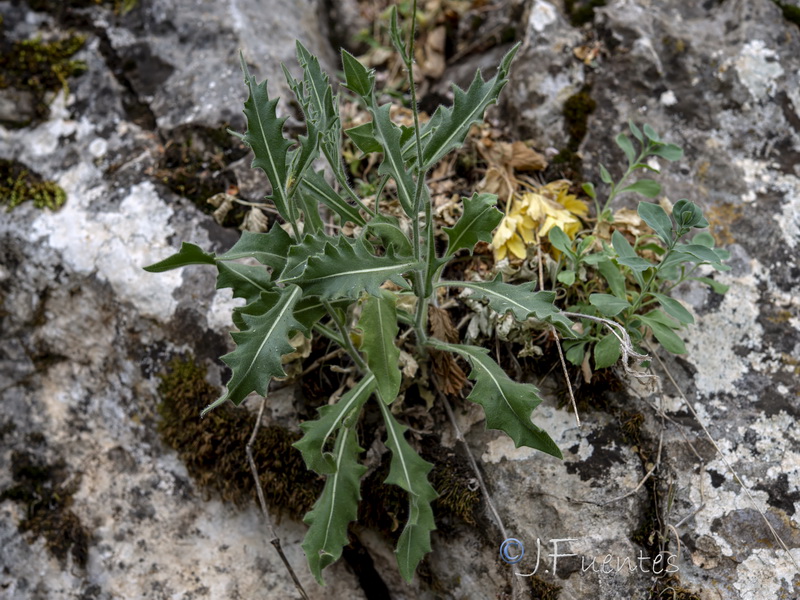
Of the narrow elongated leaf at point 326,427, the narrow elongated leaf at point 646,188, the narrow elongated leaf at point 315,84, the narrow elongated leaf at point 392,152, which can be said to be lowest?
the narrow elongated leaf at point 326,427

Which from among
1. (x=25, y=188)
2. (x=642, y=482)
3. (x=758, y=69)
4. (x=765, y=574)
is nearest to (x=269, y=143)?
(x=642, y=482)

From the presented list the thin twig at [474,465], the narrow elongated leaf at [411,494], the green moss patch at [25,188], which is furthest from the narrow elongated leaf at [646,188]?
the green moss patch at [25,188]

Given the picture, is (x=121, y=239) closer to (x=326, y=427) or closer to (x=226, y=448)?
(x=226, y=448)

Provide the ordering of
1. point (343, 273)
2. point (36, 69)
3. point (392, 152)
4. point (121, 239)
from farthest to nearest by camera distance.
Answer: point (36, 69) < point (121, 239) < point (392, 152) < point (343, 273)

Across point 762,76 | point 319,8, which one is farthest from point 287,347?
point 319,8

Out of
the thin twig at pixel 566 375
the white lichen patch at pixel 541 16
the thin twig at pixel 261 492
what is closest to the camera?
the thin twig at pixel 566 375

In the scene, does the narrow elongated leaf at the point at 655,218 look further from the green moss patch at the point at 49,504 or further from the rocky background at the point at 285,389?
the green moss patch at the point at 49,504
